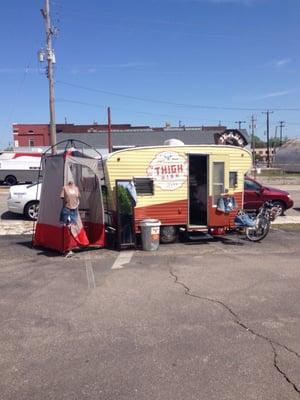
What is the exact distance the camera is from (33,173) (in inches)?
1359

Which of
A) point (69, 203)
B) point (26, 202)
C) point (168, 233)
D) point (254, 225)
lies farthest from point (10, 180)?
point (254, 225)

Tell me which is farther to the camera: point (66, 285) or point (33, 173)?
point (33, 173)

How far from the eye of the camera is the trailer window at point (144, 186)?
1225cm

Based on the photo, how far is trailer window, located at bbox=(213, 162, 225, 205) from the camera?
12680 millimetres

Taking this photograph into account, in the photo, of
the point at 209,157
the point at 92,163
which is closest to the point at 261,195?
the point at 209,157

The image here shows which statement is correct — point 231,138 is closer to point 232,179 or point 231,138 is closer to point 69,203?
point 232,179

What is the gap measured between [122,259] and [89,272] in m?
1.36

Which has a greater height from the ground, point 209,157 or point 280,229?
point 209,157

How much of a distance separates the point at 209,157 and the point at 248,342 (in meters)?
7.49

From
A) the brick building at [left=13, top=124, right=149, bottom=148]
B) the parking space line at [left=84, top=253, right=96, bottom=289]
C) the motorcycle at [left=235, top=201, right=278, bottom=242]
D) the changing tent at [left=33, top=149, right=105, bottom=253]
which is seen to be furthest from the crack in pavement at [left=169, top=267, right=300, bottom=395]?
the brick building at [left=13, top=124, right=149, bottom=148]

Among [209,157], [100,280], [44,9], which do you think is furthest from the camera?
[44,9]

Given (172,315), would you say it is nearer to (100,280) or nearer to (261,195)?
(100,280)

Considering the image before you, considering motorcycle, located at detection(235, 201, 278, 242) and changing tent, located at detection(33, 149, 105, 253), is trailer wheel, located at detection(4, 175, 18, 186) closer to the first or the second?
changing tent, located at detection(33, 149, 105, 253)

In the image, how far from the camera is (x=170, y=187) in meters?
12.5
